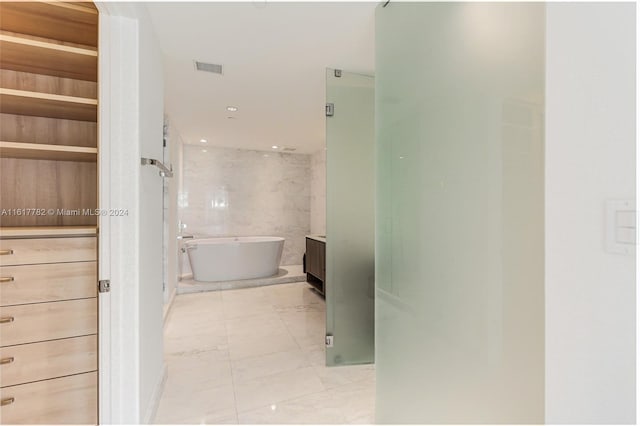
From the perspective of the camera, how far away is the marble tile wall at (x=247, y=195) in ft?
17.7

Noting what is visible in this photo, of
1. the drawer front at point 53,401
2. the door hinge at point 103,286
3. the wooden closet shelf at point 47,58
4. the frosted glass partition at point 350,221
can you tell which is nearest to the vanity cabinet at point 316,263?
the frosted glass partition at point 350,221

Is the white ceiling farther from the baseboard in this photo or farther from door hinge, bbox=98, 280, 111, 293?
the baseboard

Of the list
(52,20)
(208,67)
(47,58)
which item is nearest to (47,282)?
(47,58)

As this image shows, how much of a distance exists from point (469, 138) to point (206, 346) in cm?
263

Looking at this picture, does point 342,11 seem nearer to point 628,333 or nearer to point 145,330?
point 628,333

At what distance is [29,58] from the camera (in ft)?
4.90

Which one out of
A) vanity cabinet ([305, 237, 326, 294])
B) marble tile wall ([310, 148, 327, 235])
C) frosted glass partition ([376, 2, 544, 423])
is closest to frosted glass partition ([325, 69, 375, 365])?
frosted glass partition ([376, 2, 544, 423])

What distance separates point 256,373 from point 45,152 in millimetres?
1868

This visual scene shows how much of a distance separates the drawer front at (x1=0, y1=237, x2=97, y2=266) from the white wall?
1877 mm

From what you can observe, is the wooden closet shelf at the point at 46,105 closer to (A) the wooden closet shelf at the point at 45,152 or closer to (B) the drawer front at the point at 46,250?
(A) the wooden closet shelf at the point at 45,152

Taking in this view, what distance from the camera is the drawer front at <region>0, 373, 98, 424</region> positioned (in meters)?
1.40

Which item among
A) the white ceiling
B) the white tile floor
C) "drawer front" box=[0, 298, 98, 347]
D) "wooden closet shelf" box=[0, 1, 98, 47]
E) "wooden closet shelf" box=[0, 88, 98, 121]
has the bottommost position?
the white tile floor

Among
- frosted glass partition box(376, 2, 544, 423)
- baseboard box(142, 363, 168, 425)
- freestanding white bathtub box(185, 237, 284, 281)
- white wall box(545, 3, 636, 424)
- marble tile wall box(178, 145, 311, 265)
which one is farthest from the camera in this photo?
marble tile wall box(178, 145, 311, 265)

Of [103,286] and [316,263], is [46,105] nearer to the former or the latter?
[103,286]
